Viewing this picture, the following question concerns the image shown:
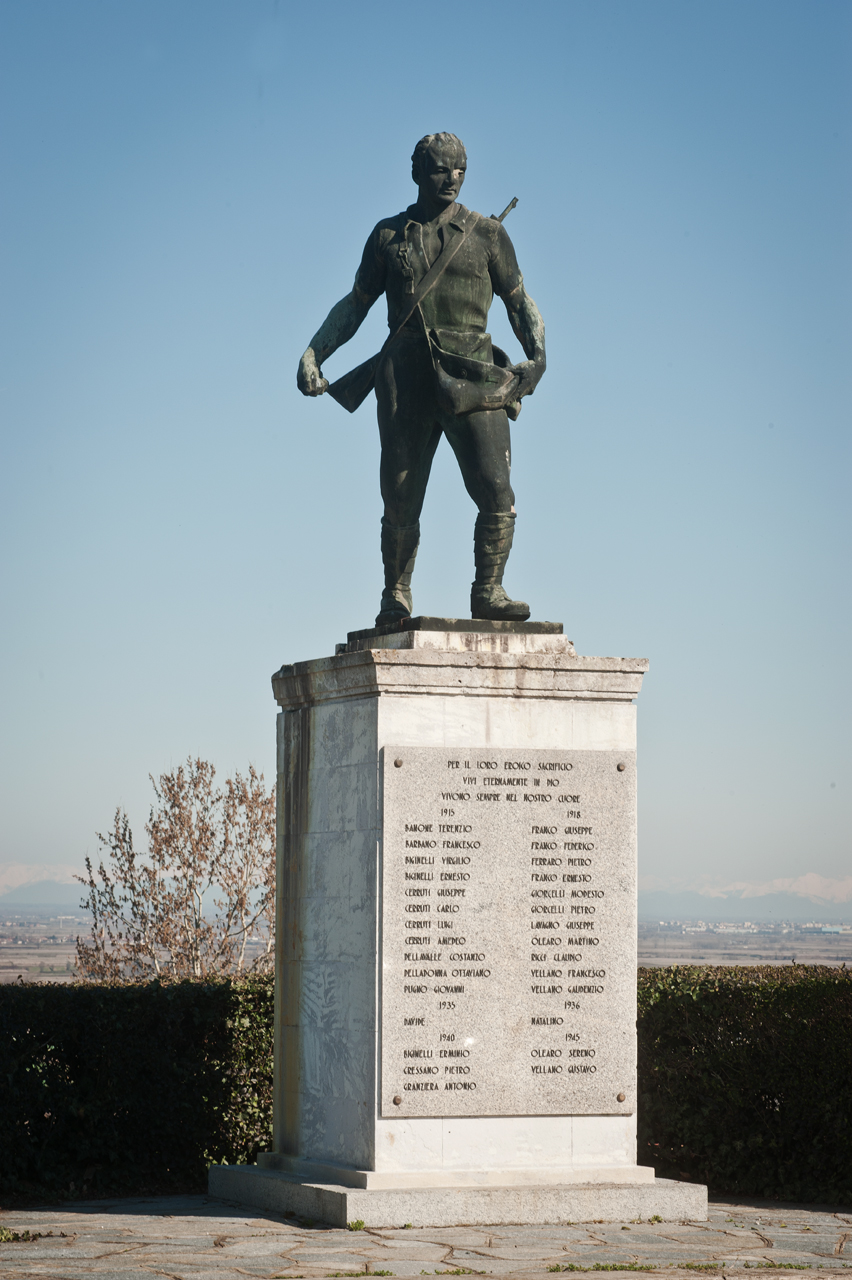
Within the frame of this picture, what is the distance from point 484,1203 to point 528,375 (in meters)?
4.47

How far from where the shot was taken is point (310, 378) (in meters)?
8.98

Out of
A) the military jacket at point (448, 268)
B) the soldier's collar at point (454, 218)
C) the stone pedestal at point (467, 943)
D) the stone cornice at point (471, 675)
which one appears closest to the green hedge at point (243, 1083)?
the stone pedestal at point (467, 943)

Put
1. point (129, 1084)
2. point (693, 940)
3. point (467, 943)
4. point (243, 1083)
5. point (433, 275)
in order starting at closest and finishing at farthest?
1. point (467, 943)
2. point (433, 275)
3. point (129, 1084)
4. point (243, 1083)
5. point (693, 940)

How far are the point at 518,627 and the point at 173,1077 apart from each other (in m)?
3.98

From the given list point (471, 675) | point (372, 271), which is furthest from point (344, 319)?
point (471, 675)

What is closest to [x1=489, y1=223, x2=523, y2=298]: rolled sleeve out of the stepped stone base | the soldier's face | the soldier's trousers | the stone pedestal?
the soldier's face

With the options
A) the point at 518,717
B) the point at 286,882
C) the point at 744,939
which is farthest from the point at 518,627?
the point at 744,939

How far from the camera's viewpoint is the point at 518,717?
26.8ft

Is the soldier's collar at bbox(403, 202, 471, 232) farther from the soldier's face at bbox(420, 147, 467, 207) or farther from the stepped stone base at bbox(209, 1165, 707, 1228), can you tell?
the stepped stone base at bbox(209, 1165, 707, 1228)

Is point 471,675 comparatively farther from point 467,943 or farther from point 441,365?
point 441,365

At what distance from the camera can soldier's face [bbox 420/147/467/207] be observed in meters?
8.81

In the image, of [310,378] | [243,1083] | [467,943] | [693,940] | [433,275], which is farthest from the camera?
[693,940]

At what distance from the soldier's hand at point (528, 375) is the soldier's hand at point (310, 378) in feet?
3.68

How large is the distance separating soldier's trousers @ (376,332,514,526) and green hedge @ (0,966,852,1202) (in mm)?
3617
